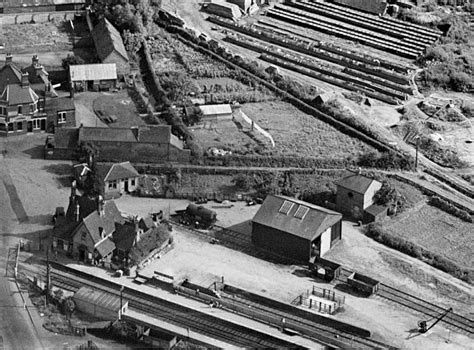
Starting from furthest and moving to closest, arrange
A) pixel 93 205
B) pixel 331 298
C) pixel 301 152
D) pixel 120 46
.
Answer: pixel 120 46, pixel 301 152, pixel 93 205, pixel 331 298

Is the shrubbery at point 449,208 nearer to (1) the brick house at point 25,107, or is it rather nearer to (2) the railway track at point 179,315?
(2) the railway track at point 179,315

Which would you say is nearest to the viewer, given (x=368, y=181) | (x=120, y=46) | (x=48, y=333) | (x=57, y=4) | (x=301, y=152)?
(x=48, y=333)

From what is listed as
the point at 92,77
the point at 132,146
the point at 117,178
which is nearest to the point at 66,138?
the point at 132,146

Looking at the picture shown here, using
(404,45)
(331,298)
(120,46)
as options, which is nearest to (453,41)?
(404,45)

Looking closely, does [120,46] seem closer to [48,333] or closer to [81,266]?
[81,266]

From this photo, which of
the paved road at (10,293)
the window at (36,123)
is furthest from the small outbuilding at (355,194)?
the window at (36,123)

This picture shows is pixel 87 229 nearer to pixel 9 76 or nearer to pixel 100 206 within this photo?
pixel 100 206

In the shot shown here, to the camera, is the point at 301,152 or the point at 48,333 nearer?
the point at 48,333
